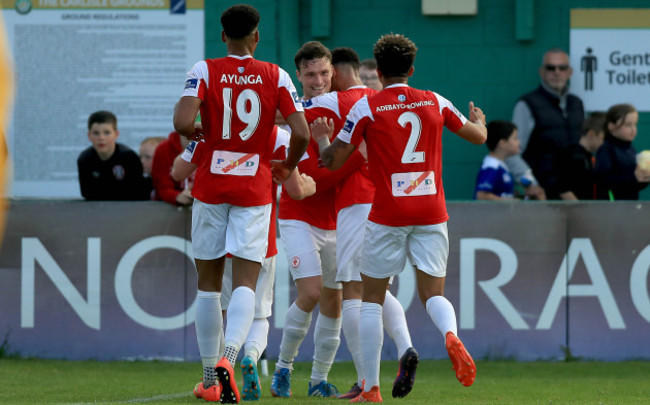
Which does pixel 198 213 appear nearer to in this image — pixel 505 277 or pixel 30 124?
pixel 505 277

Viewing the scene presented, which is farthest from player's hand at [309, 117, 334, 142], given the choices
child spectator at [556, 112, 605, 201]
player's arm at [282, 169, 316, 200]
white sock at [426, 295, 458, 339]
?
child spectator at [556, 112, 605, 201]

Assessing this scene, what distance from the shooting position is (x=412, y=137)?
520 centimetres

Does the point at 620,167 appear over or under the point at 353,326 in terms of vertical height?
over

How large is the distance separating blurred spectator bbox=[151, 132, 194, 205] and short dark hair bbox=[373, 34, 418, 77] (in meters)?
3.29

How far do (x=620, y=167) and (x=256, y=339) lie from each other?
453 centimetres

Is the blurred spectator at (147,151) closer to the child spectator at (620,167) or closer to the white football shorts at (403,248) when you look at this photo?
the child spectator at (620,167)

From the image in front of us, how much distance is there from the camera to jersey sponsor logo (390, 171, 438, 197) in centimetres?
520

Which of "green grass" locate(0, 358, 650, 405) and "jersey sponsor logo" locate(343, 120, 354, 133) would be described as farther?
"green grass" locate(0, 358, 650, 405)

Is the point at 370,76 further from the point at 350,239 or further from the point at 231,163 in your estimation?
the point at 231,163

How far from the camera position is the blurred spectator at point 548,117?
34.2ft

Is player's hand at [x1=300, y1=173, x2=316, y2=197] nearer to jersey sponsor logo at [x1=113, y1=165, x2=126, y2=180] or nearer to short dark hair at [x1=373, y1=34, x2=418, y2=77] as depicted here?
short dark hair at [x1=373, y1=34, x2=418, y2=77]

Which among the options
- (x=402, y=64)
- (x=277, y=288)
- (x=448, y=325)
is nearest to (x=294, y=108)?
(x=402, y=64)

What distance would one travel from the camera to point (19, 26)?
10859 mm

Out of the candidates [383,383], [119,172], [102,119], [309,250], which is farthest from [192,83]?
[102,119]
